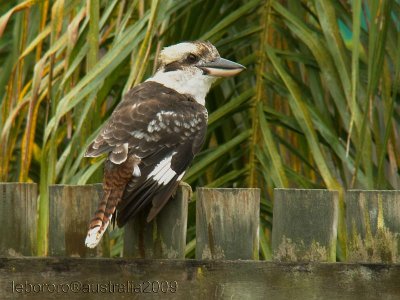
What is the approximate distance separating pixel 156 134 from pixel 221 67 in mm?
510

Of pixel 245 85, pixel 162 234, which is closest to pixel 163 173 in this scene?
pixel 162 234

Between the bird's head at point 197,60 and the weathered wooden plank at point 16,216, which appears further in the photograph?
the bird's head at point 197,60

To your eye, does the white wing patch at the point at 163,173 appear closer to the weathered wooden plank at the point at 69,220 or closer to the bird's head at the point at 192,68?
the weathered wooden plank at the point at 69,220

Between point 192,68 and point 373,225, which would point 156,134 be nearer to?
point 192,68

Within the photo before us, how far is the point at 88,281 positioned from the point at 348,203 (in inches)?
20.5

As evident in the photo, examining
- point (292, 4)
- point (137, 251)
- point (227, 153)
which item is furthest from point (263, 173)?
point (137, 251)

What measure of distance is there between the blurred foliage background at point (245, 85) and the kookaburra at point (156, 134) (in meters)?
0.09

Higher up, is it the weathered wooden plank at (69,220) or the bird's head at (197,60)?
the bird's head at (197,60)

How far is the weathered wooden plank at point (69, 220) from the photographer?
1.98m

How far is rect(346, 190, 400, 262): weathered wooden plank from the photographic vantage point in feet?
6.08

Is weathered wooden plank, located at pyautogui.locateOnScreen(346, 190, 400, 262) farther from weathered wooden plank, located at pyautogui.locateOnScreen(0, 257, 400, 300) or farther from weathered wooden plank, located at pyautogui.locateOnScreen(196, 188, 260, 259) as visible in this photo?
weathered wooden plank, located at pyautogui.locateOnScreen(196, 188, 260, 259)

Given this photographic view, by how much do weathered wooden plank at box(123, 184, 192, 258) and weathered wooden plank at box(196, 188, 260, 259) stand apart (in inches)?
2.0

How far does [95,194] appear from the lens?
2.03 m

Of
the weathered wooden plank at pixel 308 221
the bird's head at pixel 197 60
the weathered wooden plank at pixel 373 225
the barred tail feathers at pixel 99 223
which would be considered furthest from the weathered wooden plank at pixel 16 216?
the bird's head at pixel 197 60
